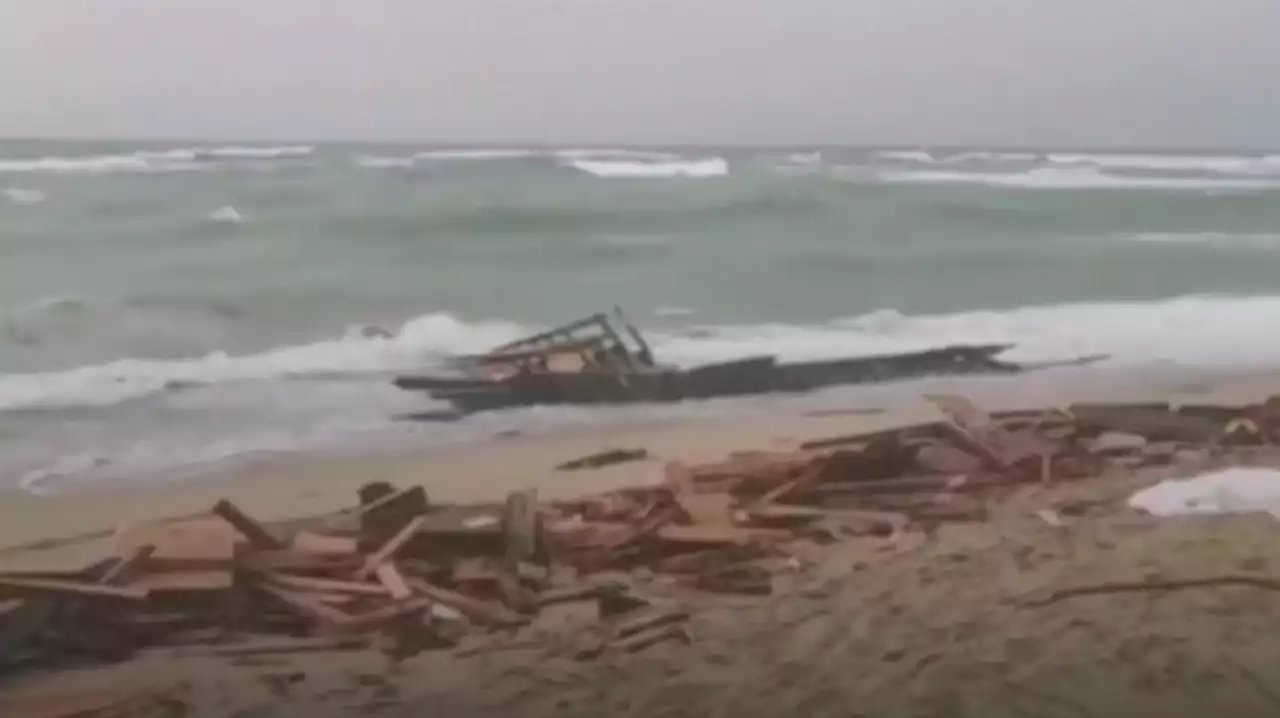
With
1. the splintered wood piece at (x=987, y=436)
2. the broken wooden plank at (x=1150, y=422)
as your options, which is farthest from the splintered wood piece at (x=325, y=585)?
the broken wooden plank at (x=1150, y=422)

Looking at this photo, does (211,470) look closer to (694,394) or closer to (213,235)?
(213,235)

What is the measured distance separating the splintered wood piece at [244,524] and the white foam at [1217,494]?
68 centimetres

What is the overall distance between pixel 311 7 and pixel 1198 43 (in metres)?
0.70

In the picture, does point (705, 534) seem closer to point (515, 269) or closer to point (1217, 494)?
point (515, 269)

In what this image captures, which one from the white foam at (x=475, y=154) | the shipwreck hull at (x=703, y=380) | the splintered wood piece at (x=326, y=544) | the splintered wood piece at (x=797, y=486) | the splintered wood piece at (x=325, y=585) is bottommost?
the splintered wood piece at (x=325, y=585)

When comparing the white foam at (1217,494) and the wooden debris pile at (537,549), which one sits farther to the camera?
the white foam at (1217,494)

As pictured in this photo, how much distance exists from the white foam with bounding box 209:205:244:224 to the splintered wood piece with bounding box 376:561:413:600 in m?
0.28

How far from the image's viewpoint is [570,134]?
114 cm

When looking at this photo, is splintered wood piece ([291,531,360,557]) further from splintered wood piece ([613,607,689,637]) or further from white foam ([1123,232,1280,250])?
white foam ([1123,232,1280,250])

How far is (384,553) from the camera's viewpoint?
42.9 inches

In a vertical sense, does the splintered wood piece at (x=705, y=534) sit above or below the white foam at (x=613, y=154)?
below

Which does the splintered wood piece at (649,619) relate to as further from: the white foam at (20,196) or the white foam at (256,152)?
the white foam at (20,196)

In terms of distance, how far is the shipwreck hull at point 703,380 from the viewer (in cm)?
110

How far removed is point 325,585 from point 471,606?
0.11m
